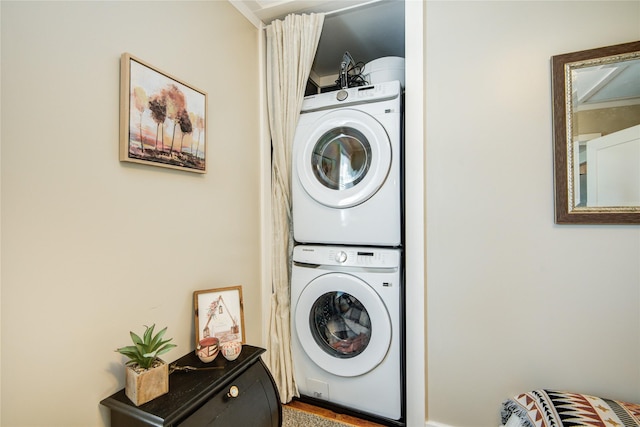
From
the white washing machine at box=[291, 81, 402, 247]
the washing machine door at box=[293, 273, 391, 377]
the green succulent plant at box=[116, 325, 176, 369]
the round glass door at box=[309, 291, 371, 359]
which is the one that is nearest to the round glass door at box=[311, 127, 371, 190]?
the white washing machine at box=[291, 81, 402, 247]

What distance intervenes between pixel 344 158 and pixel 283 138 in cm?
41

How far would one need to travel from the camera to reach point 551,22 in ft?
4.44

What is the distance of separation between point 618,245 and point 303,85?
174 cm

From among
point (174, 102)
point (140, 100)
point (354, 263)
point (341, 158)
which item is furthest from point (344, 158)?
point (140, 100)

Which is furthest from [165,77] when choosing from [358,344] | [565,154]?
[565,154]

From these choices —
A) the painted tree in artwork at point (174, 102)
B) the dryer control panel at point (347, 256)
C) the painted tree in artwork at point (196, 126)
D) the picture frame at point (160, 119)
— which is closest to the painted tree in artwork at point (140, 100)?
the picture frame at point (160, 119)

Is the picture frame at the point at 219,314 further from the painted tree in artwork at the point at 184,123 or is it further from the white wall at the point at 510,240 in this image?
the white wall at the point at 510,240

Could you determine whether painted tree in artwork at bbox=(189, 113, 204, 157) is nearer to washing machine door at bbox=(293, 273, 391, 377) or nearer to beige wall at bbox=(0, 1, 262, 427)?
beige wall at bbox=(0, 1, 262, 427)

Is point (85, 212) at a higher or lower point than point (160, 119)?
lower

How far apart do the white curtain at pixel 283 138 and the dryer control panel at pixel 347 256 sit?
17 cm

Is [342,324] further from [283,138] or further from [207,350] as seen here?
[283,138]

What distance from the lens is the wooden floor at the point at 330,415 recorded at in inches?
65.8

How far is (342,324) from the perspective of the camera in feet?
5.90

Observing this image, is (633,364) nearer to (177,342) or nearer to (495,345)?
(495,345)
